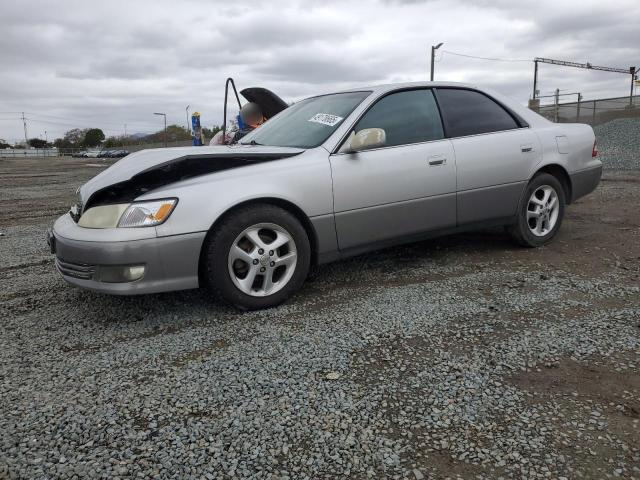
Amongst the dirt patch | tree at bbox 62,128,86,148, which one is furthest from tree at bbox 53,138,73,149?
the dirt patch

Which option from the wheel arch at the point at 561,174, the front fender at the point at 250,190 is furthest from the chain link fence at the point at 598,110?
the front fender at the point at 250,190

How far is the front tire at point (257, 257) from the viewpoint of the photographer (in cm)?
312

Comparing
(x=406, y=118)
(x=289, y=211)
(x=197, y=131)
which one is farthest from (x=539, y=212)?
(x=197, y=131)

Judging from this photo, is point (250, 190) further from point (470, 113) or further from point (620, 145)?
point (620, 145)

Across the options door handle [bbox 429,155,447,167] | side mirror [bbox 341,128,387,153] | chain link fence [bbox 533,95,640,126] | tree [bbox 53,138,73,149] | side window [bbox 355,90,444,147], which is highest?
tree [bbox 53,138,73,149]

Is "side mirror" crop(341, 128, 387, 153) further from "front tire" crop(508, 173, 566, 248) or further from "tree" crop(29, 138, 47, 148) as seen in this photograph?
"tree" crop(29, 138, 47, 148)

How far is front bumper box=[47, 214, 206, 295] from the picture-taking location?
2.93 m

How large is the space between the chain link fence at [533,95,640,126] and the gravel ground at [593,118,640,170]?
517cm

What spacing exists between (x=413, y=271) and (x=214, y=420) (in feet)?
7.99

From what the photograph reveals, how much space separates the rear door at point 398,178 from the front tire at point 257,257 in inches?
15.9

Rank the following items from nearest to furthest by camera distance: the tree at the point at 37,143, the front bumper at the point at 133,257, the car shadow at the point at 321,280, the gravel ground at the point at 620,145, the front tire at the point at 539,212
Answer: the front bumper at the point at 133,257, the car shadow at the point at 321,280, the front tire at the point at 539,212, the gravel ground at the point at 620,145, the tree at the point at 37,143

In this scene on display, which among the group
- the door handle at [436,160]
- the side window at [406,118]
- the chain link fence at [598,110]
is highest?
the chain link fence at [598,110]

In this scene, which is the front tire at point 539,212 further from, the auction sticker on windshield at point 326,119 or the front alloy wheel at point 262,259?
the front alloy wheel at point 262,259

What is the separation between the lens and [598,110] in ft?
80.4
